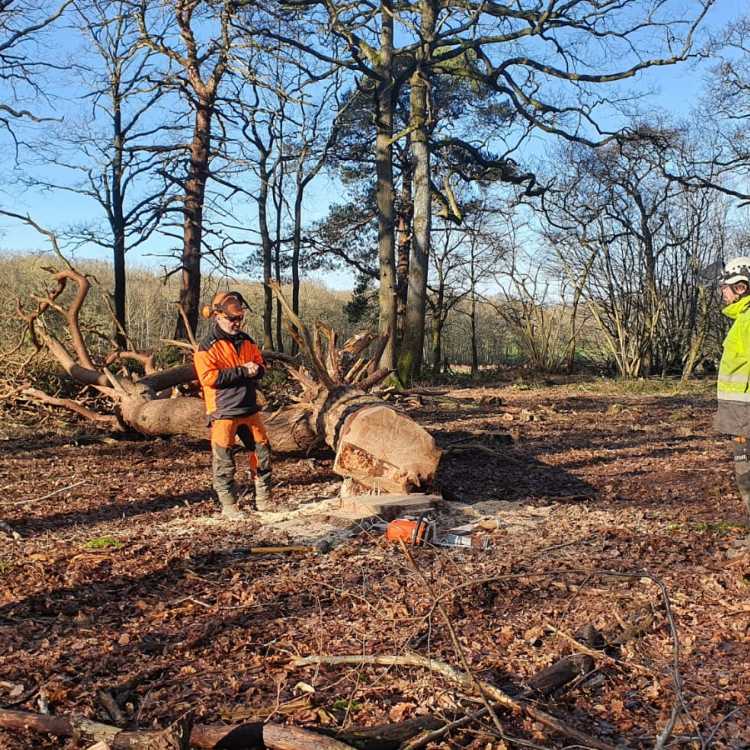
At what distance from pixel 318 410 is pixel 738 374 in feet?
13.7

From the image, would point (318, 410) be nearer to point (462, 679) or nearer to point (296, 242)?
point (462, 679)

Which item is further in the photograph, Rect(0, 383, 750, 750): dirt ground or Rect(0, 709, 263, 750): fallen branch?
Rect(0, 383, 750, 750): dirt ground

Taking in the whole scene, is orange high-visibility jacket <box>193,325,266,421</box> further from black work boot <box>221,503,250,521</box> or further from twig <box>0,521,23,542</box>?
twig <box>0,521,23,542</box>

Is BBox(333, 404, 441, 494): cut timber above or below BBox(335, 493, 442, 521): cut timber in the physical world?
above

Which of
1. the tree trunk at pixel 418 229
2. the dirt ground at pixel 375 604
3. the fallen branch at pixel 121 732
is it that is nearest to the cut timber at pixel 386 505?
the dirt ground at pixel 375 604

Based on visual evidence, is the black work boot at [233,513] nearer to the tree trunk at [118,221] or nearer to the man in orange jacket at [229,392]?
the man in orange jacket at [229,392]

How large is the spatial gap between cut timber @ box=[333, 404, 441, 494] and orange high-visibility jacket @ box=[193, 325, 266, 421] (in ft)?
3.18

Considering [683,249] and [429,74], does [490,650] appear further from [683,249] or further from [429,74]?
[683,249]

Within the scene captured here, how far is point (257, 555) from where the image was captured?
4.94 meters

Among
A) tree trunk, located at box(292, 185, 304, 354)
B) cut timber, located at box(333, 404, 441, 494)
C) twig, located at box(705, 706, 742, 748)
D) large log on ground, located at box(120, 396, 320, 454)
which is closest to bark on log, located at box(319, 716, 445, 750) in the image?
twig, located at box(705, 706, 742, 748)

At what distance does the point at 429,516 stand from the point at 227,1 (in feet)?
38.7

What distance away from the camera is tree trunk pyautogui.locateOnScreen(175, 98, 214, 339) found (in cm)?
1552

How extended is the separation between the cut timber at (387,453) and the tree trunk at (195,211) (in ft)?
32.2

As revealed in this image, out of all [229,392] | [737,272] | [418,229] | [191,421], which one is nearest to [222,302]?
[229,392]
